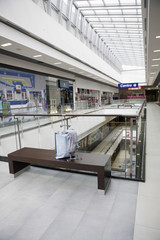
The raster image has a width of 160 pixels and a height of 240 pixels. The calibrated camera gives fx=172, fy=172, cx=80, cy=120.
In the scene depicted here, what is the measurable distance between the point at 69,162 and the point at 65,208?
25.1 inches

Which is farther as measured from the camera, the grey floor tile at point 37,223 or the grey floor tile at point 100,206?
the grey floor tile at point 100,206

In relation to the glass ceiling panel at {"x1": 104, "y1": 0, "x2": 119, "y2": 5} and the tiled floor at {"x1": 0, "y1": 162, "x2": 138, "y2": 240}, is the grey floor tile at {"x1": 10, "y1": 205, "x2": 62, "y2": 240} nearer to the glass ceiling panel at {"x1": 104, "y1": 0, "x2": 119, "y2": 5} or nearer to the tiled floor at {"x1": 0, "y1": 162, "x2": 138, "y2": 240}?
the tiled floor at {"x1": 0, "y1": 162, "x2": 138, "y2": 240}

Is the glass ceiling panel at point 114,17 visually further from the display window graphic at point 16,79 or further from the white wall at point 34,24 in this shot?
the display window graphic at point 16,79

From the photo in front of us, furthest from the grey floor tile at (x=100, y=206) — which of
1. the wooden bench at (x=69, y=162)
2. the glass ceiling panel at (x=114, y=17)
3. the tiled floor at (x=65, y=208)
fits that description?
the glass ceiling panel at (x=114, y=17)

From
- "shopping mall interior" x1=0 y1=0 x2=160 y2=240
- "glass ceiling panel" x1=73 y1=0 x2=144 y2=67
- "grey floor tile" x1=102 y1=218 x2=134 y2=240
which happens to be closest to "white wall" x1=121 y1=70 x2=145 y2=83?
"glass ceiling panel" x1=73 y1=0 x2=144 y2=67

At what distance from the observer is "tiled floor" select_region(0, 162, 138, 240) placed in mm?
1854

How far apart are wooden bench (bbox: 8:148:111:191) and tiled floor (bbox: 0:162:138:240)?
0.22 metres

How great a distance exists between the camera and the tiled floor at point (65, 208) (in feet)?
6.08

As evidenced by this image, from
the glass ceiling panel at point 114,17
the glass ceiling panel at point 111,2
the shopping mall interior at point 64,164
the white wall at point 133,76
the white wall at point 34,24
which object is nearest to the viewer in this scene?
the shopping mall interior at point 64,164

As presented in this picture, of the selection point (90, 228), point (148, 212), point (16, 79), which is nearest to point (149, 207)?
point (148, 212)

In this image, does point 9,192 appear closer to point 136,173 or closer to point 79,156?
point 79,156

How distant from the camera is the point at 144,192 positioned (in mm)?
2512

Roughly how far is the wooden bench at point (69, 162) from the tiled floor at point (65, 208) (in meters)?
0.22

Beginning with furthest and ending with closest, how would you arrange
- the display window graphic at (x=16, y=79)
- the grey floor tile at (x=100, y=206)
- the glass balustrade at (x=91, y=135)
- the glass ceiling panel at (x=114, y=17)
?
the glass ceiling panel at (x=114, y=17) → the display window graphic at (x=16, y=79) → the glass balustrade at (x=91, y=135) → the grey floor tile at (x=100, y=206)
